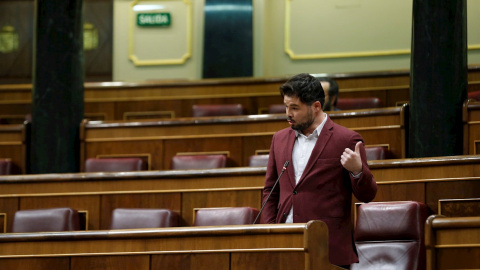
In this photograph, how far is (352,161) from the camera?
1460 mm

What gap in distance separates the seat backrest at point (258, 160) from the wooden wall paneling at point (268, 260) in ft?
2.93

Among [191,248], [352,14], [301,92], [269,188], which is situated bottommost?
[191,248]

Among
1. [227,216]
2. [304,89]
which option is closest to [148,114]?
[227,216]

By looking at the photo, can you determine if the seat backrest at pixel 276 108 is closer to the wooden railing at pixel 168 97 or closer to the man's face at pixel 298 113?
the wooden railing at pixel 168 97

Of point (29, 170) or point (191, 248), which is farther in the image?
Result: point (29, 170)

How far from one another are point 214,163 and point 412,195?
74 centimetres

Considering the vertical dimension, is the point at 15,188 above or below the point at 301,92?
below

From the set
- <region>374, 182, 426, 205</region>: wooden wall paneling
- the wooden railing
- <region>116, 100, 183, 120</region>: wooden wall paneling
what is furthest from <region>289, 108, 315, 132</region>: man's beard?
<region>116, 100, 183, 120</region>: wooden wall paneling

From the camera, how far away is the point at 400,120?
253cm

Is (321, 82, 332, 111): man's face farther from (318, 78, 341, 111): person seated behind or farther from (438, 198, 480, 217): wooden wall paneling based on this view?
(438, 198, 480, 217): wooden wall paneling

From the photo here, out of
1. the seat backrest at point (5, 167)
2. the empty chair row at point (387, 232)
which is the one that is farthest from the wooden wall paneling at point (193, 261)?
the seat backrest at point (5, 167)

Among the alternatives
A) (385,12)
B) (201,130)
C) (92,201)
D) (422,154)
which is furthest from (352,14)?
(92,201)

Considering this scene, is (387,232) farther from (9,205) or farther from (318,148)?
(9,205)

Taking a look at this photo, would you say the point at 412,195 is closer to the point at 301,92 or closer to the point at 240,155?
the point at 301,92
